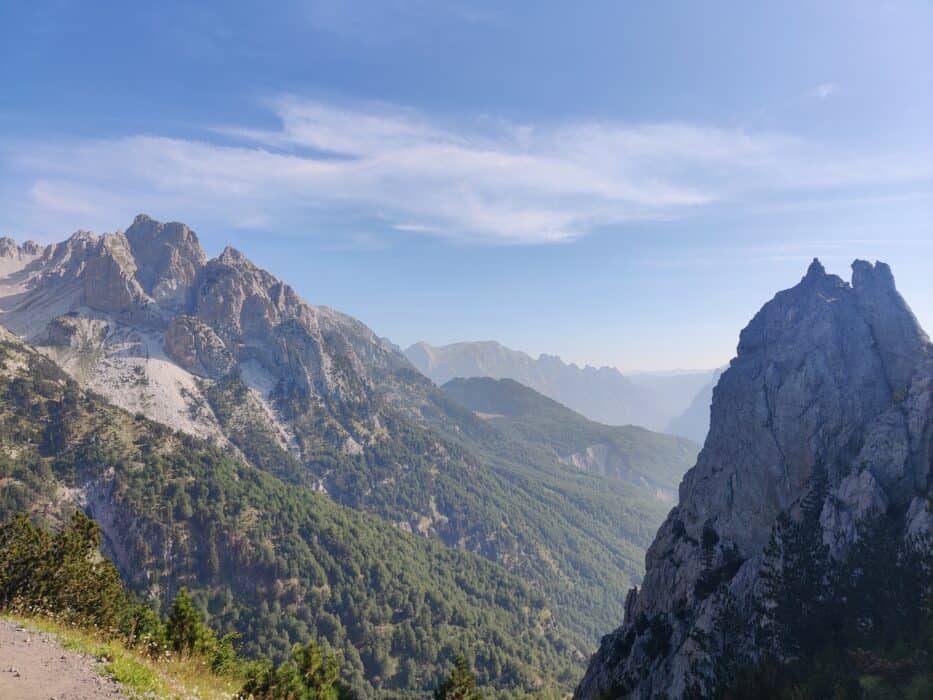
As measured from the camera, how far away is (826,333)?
7800cm

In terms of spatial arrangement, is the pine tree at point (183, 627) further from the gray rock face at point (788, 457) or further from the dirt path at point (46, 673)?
the gray rock face at point (788, 457)

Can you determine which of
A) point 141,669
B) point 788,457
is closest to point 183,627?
point 141,669

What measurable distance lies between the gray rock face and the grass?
4971cm

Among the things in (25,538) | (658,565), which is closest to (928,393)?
(658,565)

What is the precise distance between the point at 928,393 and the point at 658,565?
44.7m

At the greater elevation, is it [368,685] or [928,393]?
[928,393]

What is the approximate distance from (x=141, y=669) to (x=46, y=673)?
3.35 meters

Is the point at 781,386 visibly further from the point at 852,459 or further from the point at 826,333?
the point at 852,459

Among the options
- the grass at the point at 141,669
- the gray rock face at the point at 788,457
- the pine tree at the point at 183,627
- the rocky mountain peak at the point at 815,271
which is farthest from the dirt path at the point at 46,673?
the rocky mountain peak at the point at 815,271

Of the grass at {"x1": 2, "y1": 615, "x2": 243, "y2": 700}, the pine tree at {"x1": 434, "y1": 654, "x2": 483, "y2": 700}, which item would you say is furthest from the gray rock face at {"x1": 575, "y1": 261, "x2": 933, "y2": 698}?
the grass at {"x1": 2, "y1": 615, "x2": 243, "y2": 700}

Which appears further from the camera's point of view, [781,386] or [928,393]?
[781,386]

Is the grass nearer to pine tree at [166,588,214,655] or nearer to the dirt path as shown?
the dirt path

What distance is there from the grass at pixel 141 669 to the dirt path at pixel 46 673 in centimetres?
53

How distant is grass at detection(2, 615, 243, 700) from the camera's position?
20281mm
